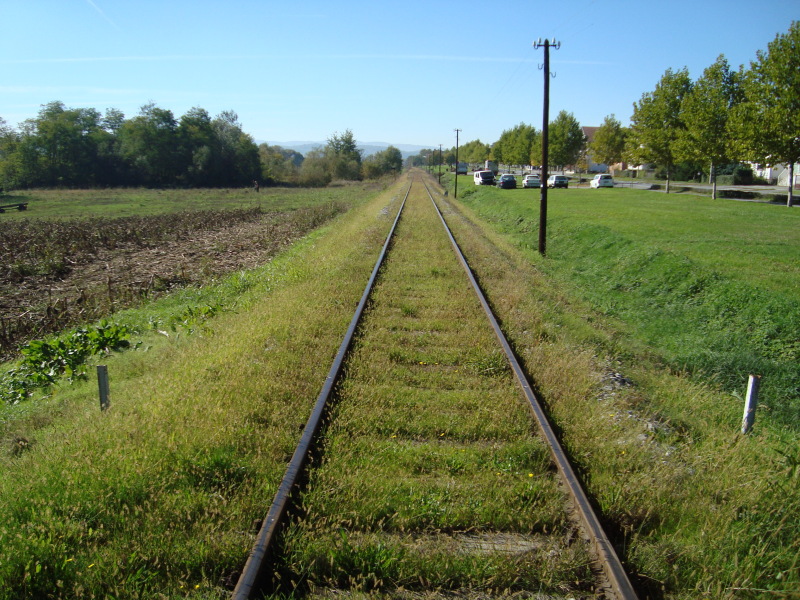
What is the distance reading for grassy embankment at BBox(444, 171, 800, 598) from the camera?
12.1ft

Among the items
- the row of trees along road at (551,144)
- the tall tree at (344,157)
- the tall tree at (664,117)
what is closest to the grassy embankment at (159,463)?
the tall tree at (664,117)

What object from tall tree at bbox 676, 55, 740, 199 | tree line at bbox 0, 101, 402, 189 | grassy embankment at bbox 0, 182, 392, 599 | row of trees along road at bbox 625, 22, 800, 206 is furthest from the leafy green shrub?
tree line at bbox 0, 101, 402, 189

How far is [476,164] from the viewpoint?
6186 inches

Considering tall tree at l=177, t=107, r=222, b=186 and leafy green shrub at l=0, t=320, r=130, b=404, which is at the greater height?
tall tree at l=177, t=107, r=222, b=186

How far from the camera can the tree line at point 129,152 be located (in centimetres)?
7881

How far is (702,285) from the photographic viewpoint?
41.5ft

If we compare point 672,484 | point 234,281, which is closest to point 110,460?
point 672,484

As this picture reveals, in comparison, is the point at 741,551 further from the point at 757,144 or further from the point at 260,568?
the point at 757,144

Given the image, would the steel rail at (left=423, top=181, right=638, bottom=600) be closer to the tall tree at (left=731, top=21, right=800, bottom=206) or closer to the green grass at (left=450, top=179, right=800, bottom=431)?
the green grass at (left=450, top=179, right=800, bottom=431)

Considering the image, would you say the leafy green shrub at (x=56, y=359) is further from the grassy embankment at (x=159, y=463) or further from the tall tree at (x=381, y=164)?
the tall tree at (x=381, y=164)

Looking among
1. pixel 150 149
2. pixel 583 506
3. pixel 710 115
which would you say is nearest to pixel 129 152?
pixel 150 149

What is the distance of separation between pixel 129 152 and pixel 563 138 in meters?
60.0

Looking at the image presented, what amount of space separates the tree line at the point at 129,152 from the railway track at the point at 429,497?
85192mm

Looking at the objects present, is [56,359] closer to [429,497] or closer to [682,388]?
[429,497]
